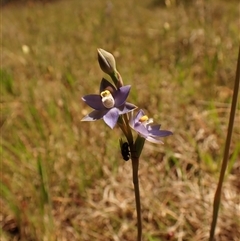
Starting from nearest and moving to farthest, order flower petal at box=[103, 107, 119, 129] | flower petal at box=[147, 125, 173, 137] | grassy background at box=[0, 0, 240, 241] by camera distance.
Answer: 1. flower petal at box=[103, 107, 119, 129]
2. flower petal at box=[147, 125, 173, 137]
3. grassy background at box=[0, 0, 240, 241]

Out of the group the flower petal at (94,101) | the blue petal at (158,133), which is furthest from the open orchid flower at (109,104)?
the blue petal at (158,133)

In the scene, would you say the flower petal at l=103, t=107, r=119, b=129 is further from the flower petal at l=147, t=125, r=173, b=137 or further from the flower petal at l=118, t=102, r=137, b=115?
the flower petal at l=147, t=125, r=173, b=137

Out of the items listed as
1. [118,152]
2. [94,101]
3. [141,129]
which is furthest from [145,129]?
[118,152]

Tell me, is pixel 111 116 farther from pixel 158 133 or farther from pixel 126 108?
pixel 158 133

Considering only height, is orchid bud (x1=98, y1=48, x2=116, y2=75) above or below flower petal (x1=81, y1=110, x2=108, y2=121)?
above

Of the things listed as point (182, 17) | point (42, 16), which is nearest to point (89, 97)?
point (182, 17)

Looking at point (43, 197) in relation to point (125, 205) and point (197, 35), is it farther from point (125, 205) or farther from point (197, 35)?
point (197, 35)

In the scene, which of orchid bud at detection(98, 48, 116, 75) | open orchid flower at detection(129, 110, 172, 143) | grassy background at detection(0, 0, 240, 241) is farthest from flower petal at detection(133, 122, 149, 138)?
grassy background at detection(0, 0, 240, 241)
